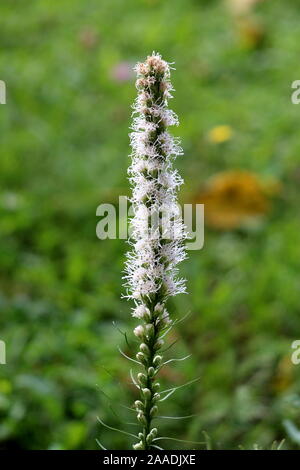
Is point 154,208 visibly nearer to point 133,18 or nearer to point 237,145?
point 237,145

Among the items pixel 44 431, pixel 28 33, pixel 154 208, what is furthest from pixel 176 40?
pixel 154 208

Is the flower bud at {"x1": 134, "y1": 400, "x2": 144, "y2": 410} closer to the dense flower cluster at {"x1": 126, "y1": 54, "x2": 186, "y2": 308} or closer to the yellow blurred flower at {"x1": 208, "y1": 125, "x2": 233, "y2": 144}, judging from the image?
the dense flower cluster at {"x1": 126, "y1": 54, "x2": 186, "y2": 308}

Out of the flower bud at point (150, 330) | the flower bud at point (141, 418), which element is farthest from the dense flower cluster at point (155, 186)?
the flower bud at point (141, 418)

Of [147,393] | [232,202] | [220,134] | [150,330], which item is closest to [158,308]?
[150,330]

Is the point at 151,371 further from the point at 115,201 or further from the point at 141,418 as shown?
the point at 115,201

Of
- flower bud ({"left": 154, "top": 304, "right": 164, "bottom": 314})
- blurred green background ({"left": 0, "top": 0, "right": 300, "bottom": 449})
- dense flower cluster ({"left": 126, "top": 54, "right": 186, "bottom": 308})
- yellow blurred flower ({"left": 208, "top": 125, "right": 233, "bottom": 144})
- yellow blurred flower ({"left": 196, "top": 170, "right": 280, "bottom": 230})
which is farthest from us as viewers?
yellow blurred flower ({"left": 208, "top": 125, "right": 233, "bottom": 144})

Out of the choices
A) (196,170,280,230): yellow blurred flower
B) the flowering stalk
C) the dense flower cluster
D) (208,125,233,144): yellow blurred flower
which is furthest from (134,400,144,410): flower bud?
(208,125,233,144): yellow blurred flower
